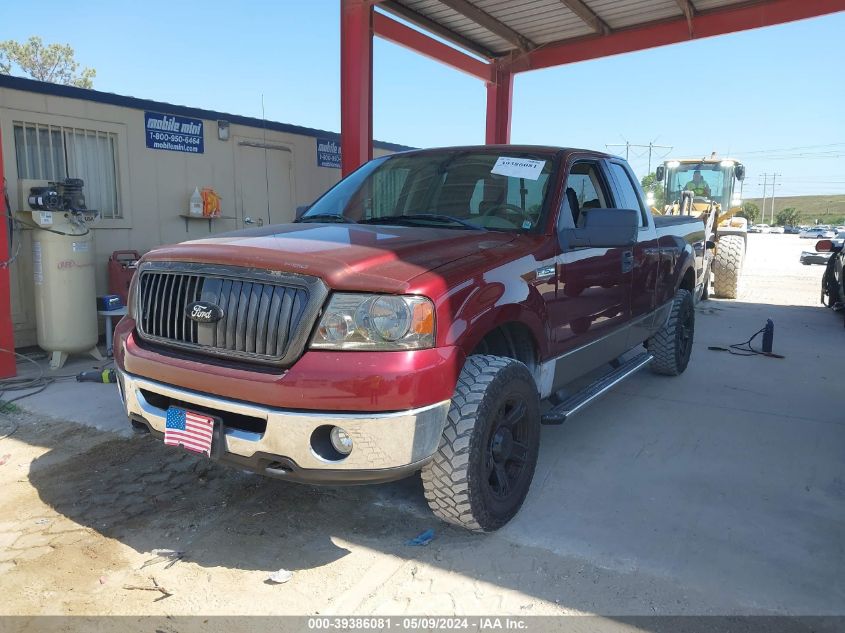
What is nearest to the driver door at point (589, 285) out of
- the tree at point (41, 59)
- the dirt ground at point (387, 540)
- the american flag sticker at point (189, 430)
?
the dirt ground at point (387, 540)

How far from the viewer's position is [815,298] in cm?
1273

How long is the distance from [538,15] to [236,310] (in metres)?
8.31

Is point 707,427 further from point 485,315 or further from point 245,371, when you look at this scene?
point 245,371

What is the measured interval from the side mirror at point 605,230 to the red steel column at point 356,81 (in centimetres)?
480

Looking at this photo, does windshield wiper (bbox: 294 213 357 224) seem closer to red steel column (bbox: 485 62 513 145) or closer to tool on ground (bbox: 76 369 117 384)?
tool on ground (bbox: 76 369 117 384)

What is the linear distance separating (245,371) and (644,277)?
10.8 ft

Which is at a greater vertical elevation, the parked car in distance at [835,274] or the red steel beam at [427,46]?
the red steel beam at [427,46]

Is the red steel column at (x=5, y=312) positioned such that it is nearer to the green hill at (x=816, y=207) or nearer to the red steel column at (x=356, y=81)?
the red steel column at (x=356, y=81)

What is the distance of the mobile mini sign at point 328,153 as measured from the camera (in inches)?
382

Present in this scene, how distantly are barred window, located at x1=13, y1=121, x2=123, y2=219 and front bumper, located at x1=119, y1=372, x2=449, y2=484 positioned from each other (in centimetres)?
529

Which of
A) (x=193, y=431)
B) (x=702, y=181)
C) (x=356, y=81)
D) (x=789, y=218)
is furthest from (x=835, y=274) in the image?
(x=789, y=218)

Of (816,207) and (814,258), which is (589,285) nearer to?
(814,258)

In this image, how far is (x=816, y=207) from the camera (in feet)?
505

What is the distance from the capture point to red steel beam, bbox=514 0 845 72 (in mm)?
8336
